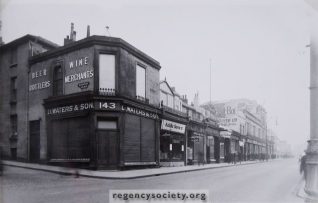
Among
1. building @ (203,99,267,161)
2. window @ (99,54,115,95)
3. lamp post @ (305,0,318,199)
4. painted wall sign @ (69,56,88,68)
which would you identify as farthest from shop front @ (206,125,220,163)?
lamp post @ (305,0,318,199)

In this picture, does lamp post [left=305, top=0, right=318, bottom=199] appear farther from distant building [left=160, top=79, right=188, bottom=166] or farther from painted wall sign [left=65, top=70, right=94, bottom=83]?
distant building [left=160, top=79, right=188, bottom=166]

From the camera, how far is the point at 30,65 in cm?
1605

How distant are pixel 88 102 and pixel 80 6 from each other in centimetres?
770

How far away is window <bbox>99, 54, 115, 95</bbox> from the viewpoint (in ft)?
50.6

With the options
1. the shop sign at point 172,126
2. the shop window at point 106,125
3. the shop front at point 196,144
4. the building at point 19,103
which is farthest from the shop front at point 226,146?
the building at point 19,103

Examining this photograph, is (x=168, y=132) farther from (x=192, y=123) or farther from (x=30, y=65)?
(x=30, y=65)

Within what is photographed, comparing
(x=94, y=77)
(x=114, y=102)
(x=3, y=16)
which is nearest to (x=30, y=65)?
(x=94, y=77)

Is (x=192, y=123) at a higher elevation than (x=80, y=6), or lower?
lower

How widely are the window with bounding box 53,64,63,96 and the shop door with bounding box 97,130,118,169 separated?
3.10 m

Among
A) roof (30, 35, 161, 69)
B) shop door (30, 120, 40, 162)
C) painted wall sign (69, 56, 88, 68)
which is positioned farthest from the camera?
shop door (30, 120, 40, 162)

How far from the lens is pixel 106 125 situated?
15.5 metres

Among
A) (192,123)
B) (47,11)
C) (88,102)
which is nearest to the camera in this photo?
(47,11)

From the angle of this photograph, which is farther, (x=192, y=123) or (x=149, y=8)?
(x=192, y=123)

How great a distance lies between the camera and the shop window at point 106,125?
50.2 ft
